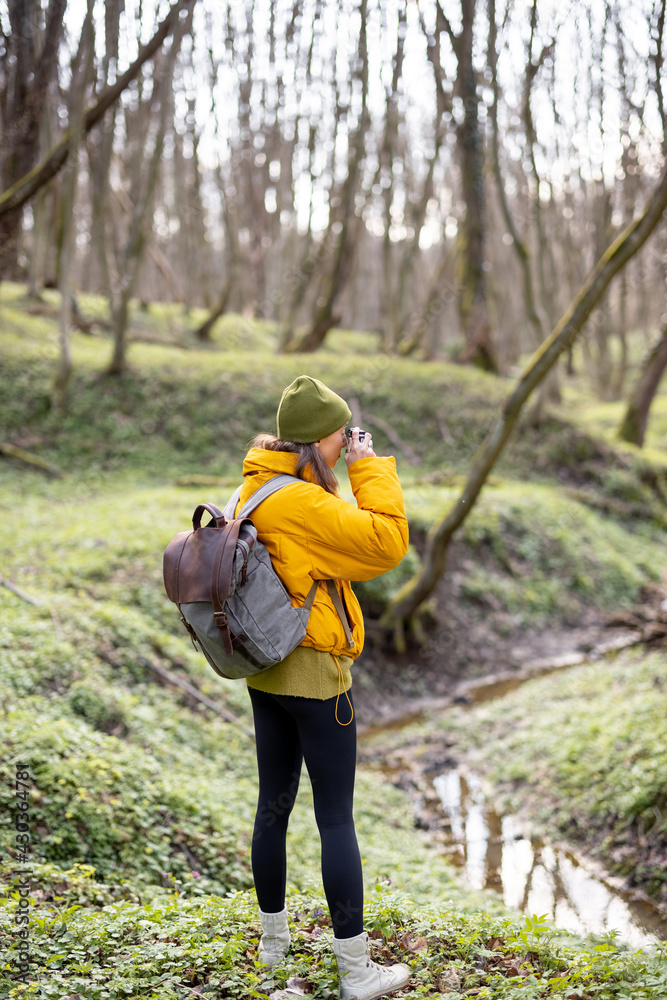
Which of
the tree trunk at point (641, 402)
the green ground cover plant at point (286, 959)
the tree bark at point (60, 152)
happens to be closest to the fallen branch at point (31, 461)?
the tree bark at point (60, 152)

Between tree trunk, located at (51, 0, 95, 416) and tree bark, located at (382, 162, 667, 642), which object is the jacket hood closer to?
tree bark, located at (382, 162, 667, 642)

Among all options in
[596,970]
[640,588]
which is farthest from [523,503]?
[596,970]

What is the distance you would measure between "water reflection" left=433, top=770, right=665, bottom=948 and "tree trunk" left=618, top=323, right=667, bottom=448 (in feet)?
40.2

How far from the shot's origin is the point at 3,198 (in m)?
6.36

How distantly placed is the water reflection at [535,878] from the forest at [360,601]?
0.08ft

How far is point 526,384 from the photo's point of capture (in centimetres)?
739

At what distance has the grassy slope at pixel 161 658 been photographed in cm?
306

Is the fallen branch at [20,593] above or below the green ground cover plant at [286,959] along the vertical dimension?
above

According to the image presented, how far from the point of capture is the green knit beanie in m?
2.75

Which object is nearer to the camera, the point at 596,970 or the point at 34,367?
the point at 596,970

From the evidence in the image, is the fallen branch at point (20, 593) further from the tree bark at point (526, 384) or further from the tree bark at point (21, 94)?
the tree bark at point (526, 384)

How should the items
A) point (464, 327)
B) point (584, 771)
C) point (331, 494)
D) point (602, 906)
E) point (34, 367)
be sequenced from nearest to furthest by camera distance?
point (331, 494), point (602, 906), point (584, 771), point (34, 367), point (464, 327)

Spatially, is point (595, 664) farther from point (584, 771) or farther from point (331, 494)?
point (331, 494)

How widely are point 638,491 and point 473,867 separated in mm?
11108
